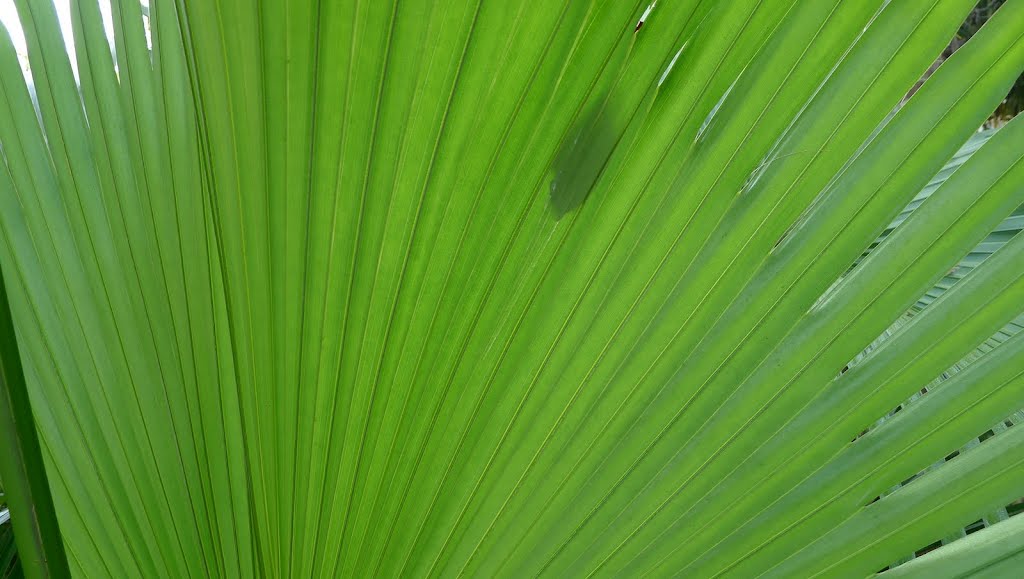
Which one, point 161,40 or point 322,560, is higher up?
point 161,40

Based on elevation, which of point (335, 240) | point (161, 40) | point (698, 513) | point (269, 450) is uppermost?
point (161, 40)

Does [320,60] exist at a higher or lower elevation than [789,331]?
higher

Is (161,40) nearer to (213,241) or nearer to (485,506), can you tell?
(213,241)

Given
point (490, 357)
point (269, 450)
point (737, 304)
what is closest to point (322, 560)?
point (269, 450)

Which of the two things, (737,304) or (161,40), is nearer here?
(737,304)

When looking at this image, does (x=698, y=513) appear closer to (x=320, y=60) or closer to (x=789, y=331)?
(x=789, y=331)

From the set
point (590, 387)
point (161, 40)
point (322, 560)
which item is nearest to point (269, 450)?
point (322, 560)

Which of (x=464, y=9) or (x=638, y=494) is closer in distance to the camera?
(x=464, y=9)

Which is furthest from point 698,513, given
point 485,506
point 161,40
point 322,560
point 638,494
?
point 161,40
